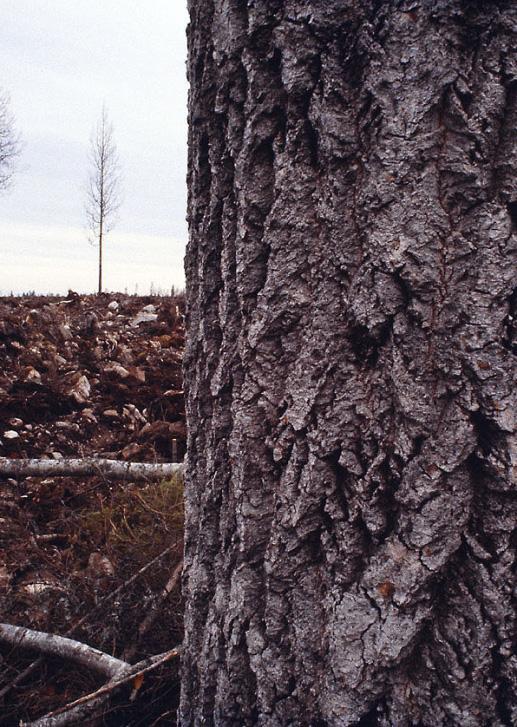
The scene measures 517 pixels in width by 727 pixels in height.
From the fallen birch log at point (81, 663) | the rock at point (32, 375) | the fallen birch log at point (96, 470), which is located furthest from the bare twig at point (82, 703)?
the rock at point (32, 375)

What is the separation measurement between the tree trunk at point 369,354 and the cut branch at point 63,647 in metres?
0.82

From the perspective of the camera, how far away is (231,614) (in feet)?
3.77

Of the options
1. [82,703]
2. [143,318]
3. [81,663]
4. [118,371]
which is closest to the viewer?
[82,703]

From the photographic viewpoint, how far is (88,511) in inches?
127

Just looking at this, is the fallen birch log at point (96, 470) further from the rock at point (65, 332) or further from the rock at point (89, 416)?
the rock at point (65, 332)

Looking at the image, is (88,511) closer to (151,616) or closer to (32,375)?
(151,616)

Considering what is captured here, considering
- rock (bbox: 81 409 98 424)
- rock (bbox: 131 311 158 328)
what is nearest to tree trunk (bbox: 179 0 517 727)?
rock (bbox: 81 409 98 424)

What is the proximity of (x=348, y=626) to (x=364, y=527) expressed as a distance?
176 millimetres

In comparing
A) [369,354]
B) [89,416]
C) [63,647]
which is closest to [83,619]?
[63,647]

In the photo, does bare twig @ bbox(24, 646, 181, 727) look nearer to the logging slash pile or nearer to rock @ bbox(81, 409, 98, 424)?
the logging slash pile

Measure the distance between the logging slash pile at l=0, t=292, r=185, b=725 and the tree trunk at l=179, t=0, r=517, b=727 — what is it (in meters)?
0.91

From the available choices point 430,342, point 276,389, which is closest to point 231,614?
point 276,389

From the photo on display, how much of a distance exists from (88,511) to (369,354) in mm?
2682

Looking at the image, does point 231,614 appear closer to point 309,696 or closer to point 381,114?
point 309,696
